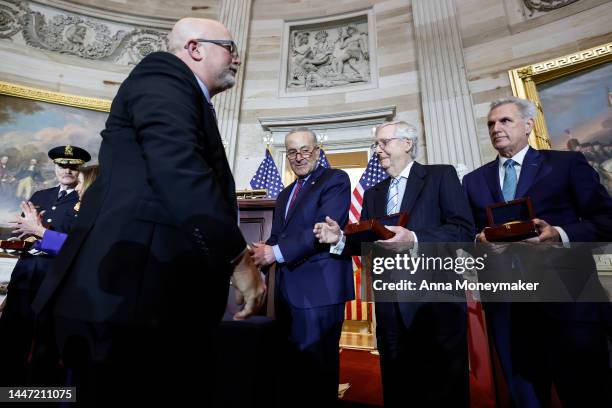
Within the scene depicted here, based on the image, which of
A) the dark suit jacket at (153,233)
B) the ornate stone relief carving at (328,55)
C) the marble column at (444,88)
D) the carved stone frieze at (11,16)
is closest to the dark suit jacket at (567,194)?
the dark suit jacket at (153,233)

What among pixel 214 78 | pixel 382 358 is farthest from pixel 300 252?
pixel 214 78

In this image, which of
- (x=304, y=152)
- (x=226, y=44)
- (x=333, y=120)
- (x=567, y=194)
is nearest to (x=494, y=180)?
(x=567, y=194)

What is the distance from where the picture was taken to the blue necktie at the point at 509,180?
1831 millimetres

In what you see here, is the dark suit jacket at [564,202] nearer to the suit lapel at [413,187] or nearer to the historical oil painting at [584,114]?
the suit lapel at [413,187]

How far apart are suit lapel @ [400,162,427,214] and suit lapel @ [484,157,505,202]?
15.0 inches

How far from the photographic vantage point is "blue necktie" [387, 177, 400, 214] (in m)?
2.07

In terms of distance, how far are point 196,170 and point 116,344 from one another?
0.49 meters

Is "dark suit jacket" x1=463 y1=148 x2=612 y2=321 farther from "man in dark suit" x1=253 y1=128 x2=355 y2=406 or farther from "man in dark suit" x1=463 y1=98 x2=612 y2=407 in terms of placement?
"man in dark suit" x1=253 y1=128 x2=355 y2=406

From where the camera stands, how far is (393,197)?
A: 2111mm

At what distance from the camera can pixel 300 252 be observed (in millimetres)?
1916

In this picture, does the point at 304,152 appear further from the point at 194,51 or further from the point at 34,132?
the point at 34,132

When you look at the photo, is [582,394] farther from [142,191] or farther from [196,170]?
[142,191]

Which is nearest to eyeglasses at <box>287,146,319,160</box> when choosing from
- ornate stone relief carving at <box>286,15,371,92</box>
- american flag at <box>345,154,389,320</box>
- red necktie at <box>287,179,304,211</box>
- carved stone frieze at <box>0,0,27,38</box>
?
red necktie at <box>287,179,304,211</box>

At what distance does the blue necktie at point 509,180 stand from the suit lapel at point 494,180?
0.04 m
